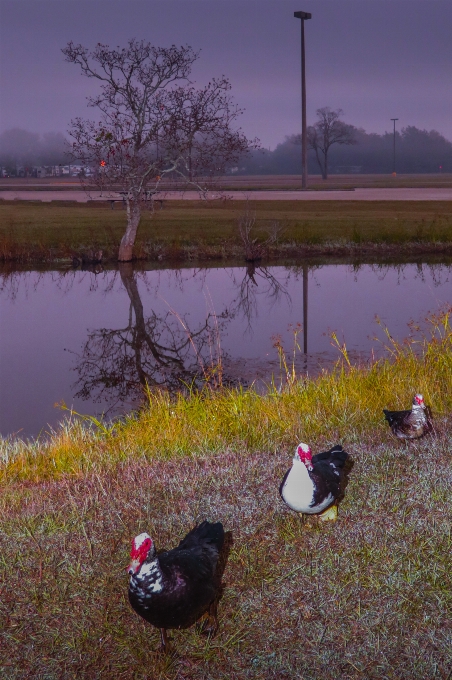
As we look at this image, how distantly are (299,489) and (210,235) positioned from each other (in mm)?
26423

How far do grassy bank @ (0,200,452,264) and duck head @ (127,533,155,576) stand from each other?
75.2ft

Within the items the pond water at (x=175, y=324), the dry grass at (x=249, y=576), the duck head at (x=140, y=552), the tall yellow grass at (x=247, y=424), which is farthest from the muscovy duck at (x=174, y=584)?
the pond water at (x=175, y=324)

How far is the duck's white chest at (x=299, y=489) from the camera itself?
5148 mm

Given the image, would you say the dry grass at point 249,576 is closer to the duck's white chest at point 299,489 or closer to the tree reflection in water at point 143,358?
the duck's white chest at point 299,489

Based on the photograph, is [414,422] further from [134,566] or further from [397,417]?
[134,566]

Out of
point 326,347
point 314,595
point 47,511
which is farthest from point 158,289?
point 314,595

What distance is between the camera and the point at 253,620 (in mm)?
4406

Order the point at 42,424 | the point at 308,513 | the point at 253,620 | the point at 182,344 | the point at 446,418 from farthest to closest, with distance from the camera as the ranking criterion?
the point at 182,344, the point at 42,424, the point at 446,418, the point at 308,513, the point at 253,620

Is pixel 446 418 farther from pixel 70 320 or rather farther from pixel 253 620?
pixel 70 320

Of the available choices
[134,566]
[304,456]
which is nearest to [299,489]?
[304,456]

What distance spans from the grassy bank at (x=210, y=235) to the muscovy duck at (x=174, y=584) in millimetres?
22511

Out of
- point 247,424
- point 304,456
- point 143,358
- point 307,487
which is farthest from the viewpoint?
point 143,358

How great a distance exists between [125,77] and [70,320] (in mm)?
8636

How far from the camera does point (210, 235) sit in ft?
102
